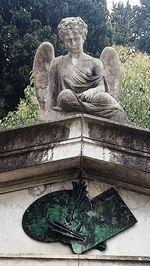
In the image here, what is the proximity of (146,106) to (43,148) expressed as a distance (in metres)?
8.62

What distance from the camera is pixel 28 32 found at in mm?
19047

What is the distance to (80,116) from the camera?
16.4 ft

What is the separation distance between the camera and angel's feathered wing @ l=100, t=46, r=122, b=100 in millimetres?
5663

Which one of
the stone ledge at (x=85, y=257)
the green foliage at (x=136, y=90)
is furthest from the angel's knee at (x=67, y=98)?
the green foliage at (x=136, y=90)

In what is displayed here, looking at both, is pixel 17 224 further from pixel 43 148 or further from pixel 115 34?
pixel 115 34

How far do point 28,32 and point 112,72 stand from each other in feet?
44.8

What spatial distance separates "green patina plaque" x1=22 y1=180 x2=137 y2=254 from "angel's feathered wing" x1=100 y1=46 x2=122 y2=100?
1089 mm

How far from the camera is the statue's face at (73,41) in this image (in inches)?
220

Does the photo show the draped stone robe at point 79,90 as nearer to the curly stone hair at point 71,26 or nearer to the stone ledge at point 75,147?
the stone ledge at point 75,147

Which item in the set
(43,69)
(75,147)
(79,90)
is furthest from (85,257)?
(43,69)

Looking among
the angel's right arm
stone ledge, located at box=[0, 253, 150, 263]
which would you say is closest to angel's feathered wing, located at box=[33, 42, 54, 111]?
the angel's right arm

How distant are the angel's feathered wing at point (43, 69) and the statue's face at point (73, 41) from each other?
295 mm

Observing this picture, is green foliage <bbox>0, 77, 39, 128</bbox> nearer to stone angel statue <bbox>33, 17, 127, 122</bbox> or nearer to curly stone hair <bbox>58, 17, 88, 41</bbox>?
stone angel statue <bbox>33, 17, 127, 122</bbox>

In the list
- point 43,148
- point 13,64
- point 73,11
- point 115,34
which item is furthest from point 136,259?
point 115,34
